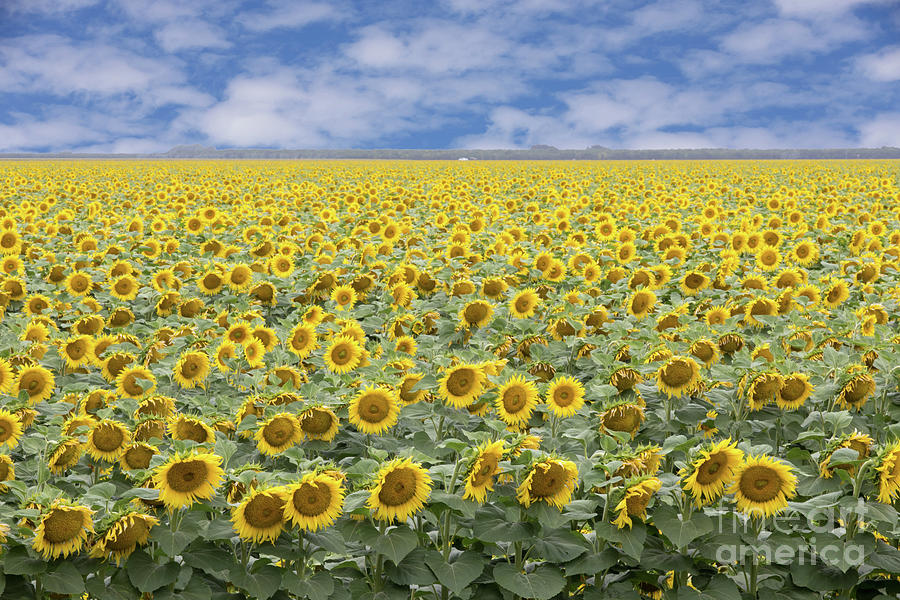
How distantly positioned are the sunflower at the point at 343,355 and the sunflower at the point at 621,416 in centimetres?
215

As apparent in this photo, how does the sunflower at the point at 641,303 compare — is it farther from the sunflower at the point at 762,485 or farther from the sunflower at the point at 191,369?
the sunflower at the point at 191,369

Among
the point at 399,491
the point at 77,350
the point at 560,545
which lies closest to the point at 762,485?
the point at 560,545

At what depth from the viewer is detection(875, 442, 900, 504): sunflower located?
9.87 feet

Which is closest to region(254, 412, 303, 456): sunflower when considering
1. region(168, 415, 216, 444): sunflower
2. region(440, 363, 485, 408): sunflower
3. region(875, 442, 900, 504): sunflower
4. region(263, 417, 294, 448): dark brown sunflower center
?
region(263, 417, 294, 448): dark brown sunflower center

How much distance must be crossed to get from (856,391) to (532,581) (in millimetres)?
2689

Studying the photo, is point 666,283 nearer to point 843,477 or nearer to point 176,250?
point 843,477

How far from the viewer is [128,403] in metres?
4.36

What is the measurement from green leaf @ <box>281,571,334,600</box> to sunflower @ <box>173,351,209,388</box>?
2652mm

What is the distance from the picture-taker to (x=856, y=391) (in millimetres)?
4395

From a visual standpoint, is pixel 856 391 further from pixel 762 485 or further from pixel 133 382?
pixel 133 382

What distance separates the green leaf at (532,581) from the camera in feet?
10.0

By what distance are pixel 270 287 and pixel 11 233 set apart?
569 centimetres

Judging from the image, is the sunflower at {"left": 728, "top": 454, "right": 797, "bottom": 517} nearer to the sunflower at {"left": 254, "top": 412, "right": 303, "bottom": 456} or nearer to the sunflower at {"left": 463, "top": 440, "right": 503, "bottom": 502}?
the sunflower at {"left": 463, "top": 440, "right": 503, "bottom": 502}

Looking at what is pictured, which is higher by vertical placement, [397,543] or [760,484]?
[760,484]
